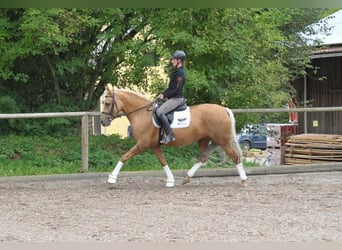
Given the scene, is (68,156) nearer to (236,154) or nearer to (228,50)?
(228,50)

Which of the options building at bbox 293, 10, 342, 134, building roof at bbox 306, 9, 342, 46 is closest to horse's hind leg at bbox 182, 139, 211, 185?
building at bbox 293, 10, 342, 134

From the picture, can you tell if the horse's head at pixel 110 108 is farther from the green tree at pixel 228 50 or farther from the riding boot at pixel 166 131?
the green tree at pixel 228 50

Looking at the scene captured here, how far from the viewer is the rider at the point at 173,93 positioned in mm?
10016

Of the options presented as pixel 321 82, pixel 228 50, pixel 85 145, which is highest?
pixel 228 50

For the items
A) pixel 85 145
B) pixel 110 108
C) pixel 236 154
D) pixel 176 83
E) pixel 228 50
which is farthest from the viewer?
pixel 228 50

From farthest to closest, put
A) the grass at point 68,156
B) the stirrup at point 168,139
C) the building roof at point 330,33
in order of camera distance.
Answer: the building roof at point 330,33
the grass at point 68,156
the stirrup at point 168,139

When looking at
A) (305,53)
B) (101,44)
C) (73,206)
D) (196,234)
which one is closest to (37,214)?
(73,206)

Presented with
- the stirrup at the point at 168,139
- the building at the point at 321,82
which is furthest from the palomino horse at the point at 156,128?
the building at the point at 321,82

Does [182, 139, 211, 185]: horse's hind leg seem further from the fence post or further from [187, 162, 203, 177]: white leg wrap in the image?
the fence post

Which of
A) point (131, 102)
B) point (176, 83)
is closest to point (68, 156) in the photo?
point (131, 102)

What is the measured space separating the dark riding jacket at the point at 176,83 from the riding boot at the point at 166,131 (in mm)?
370

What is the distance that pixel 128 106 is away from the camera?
10578 millimetres

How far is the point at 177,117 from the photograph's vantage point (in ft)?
33.9

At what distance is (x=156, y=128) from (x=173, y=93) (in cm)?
69
